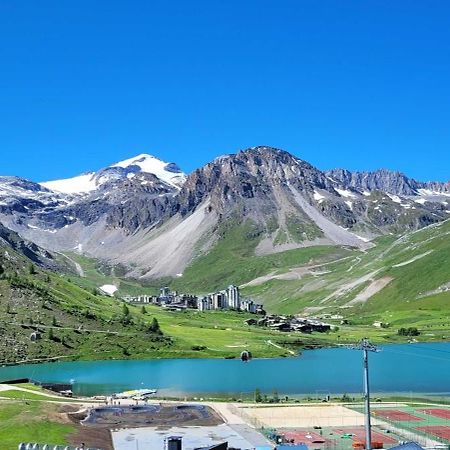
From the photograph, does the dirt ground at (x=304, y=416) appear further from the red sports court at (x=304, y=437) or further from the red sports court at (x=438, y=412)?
the red sports court at (x=438, y=412)

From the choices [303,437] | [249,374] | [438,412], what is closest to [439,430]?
[438,412]

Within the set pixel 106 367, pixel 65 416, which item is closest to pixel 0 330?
pixel 106 367

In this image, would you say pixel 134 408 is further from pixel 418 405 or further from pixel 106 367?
pixel 106 367

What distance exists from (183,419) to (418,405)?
38626 mm

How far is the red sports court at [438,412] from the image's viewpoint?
102500 millimetres

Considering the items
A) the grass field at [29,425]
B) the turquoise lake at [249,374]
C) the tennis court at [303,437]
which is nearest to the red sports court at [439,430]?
the tennis court at [303,437]

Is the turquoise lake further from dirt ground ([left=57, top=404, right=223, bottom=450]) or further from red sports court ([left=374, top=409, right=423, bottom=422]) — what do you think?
red sports court ([left=374, top=409, right=423, bottom=422])

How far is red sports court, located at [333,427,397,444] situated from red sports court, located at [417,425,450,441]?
6.60 m

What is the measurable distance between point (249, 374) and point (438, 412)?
62.5 meters

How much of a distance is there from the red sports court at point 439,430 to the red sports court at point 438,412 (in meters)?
7.67

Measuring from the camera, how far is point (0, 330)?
195875 mm

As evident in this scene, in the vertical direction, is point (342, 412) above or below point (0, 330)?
below

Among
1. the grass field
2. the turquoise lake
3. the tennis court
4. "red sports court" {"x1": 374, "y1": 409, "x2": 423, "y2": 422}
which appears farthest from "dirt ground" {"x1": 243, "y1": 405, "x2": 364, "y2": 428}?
the grass field

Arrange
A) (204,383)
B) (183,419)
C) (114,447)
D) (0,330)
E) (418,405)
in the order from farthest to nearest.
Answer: (0,330) < (204,383) < (418,405) < (183,419) < (114,447)
